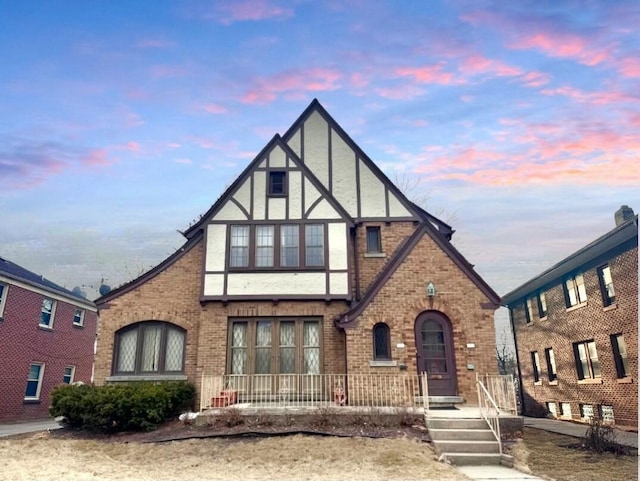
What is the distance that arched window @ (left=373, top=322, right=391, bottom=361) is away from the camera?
14.2m

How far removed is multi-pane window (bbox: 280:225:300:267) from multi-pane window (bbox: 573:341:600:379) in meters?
12.6

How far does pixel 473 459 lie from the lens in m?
9.66

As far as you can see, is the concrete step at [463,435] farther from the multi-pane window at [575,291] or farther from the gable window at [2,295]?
the gable window at [2,295]

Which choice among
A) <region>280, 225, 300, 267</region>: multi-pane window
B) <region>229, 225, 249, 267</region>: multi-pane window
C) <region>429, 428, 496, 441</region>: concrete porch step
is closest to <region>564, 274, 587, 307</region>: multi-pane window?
<region>429, 428, 496, 441</region>: concrete porch step

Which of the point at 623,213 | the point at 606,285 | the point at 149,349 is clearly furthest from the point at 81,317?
the point at 623,213

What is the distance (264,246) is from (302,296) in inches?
87.3

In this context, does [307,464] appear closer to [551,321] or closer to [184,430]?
[184,430]

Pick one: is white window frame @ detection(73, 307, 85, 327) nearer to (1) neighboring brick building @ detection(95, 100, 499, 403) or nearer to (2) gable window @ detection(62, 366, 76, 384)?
(2) gable window @ detection(62, 366, 76, 384)

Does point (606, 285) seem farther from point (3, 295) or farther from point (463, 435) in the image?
point (3, 295)

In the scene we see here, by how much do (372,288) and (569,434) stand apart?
23.4ft

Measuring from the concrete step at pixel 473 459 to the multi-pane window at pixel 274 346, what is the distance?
6.06 metres

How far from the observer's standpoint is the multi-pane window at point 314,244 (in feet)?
52.4

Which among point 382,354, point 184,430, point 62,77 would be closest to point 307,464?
point 184,430

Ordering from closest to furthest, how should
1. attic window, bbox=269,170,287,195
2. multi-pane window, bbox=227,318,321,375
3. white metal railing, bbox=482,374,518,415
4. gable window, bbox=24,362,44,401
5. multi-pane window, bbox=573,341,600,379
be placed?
white metal railing, bbox=482,374,518,415
multi-pane window, bbox=227,318,321,375
attic window, bbox=269,170,287,195
multi-pane window, bbox=573,341,600,379
gable window, bbox=24,362,44,401
